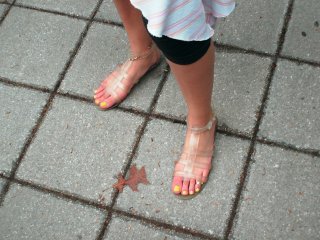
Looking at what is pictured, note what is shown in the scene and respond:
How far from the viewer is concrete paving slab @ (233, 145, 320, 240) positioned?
1476 mm

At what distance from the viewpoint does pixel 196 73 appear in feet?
Result: 4.22

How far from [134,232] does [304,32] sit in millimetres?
1253

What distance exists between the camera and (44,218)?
64.8 inches

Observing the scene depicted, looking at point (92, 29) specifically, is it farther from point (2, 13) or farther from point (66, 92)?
point (2, 13)

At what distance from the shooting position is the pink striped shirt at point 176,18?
3.29ft

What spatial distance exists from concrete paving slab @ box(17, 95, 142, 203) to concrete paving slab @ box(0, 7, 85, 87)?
0.86 feet

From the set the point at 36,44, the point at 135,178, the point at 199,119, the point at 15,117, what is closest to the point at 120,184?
the point at 135,178

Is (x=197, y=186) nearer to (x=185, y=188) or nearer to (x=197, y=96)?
(x=185, y=188)

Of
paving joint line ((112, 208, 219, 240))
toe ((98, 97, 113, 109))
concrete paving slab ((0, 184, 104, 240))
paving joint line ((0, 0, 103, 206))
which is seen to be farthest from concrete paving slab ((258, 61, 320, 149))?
paving joint line ((0, 0, 103, 206))

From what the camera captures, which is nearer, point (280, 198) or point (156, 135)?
point (280, 198)

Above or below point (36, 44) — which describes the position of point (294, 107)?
above

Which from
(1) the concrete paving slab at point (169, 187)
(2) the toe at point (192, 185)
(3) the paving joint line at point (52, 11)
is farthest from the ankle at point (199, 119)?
(3) the paving joint line at point (52, 11)

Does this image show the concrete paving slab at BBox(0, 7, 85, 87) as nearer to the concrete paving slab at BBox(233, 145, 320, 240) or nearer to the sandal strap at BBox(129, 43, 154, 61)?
→ the sandal strap at BBox(129, 43, 154, 61)

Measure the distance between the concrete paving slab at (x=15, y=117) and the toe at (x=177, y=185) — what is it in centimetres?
77
